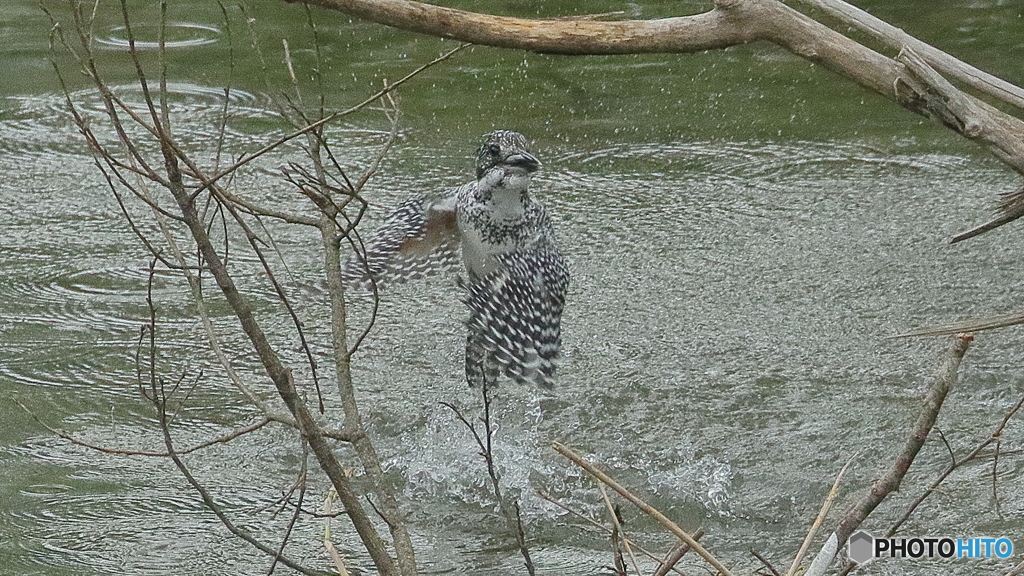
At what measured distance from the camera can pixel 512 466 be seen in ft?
14.0

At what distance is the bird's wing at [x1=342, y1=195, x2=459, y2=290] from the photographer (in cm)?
470

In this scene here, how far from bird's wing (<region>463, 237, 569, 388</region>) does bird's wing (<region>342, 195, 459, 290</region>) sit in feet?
1.40

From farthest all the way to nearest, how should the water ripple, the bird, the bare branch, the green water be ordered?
1. the water ripple
2. the bird
3. the green water
4. the bare branch

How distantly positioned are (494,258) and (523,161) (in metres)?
0.36

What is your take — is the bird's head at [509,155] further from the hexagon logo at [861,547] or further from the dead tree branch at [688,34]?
the hexagon logo at [861,547]

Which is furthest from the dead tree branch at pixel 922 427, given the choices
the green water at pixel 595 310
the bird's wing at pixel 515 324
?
the bird's wing at pixel 515 324

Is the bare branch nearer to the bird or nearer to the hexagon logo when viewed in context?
the hexagon logo

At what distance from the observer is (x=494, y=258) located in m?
4.56

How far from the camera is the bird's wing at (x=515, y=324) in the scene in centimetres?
396

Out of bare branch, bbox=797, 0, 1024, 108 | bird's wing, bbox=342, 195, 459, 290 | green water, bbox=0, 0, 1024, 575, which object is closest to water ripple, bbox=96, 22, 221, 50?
green water, bbox=0, 0, 1024, 575

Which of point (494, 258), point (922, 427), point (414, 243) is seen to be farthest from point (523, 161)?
point (922, 427)

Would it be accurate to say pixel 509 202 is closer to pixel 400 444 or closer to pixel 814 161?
pixel 400 444

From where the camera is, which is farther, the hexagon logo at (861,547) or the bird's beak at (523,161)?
the bird's beak at (523,161)

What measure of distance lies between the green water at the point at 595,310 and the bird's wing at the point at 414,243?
1.42 feet
